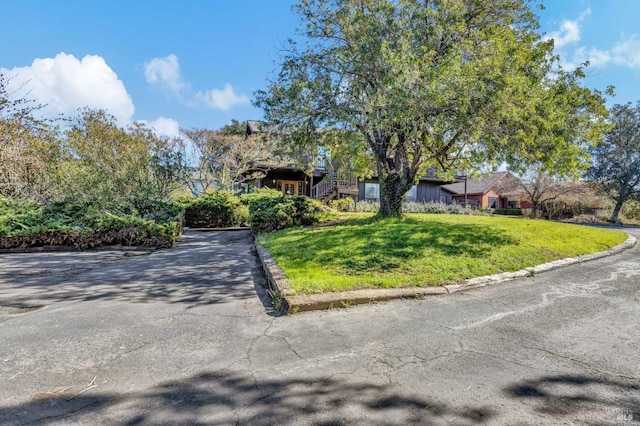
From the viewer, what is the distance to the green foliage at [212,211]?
16719 mm

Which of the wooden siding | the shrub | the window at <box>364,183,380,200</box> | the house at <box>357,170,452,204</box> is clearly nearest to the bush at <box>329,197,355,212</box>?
the shrub

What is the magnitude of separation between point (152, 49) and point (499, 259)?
581 inches

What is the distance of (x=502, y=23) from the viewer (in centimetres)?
1047

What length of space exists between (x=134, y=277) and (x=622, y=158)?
36.1 meters

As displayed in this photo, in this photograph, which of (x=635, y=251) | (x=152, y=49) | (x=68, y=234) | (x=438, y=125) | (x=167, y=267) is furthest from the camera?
(x=152, y=49)

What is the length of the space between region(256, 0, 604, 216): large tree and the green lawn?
2.33 metres

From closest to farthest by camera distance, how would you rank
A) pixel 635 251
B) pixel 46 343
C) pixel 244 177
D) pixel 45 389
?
1. pixel 45 389
2. pixel 46 343
3. pixel 635 251
4. pixel 244 177

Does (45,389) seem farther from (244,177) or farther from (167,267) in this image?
(244,177)

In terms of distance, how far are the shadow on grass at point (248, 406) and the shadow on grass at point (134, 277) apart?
6.69ft

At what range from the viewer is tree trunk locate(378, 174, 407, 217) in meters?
11.8

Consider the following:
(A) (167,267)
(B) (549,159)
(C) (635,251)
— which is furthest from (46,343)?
(C) (635,251)

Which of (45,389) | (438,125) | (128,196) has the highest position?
(438,125)

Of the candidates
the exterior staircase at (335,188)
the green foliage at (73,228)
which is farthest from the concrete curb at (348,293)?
the exterior staircase at (335,188)

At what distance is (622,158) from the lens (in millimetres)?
27328
